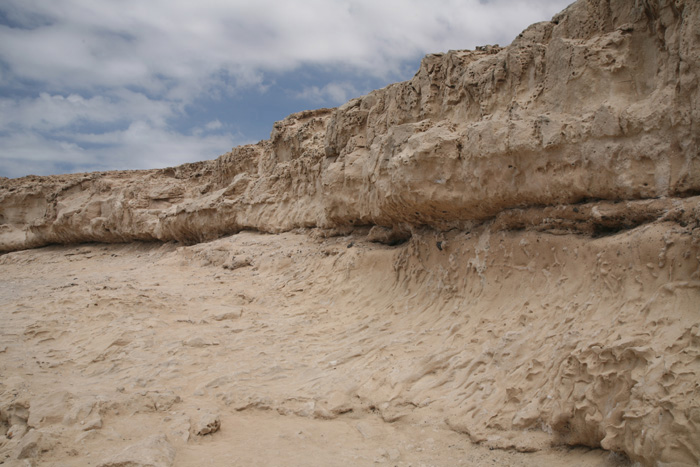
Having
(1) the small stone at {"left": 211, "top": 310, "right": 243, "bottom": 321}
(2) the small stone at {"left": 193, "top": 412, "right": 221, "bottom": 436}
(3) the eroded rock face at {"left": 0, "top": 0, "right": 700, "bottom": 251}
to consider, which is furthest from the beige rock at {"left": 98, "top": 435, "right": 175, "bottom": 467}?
(3) the eroded rock face at {"left": 0, "top": 0, "right": 700, "bottom": 251}

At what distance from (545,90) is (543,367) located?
8.58ft

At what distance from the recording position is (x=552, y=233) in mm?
4516

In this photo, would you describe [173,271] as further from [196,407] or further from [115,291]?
[196,407]

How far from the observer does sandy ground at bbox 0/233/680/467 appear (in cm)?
339

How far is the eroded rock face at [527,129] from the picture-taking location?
12.0 ft

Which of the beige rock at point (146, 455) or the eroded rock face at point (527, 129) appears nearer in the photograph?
the beige rock at point (146, 455)

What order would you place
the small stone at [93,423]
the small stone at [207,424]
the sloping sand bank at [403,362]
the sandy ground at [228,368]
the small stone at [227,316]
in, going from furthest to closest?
1. the small stone at [227,316]
2. the small stone at [207,424]
3. the small stone at [93,423]
4. the sandy ground at [228,368]
5. the sloping sand bank at [403,362]

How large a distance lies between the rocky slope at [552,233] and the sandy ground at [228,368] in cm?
13

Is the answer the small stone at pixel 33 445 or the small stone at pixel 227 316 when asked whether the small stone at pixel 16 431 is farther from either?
the small stone at pixel 227 316

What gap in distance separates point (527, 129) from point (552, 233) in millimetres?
1008

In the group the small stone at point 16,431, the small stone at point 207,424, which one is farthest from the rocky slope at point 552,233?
the small stone at point 16,431

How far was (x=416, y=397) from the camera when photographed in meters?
4.14

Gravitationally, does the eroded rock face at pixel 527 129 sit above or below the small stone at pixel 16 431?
above

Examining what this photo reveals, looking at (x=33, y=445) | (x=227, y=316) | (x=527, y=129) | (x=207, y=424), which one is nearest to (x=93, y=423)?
(x=33, y=445)
